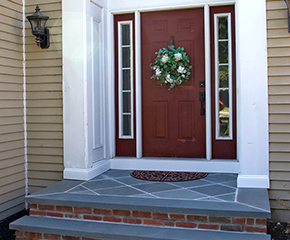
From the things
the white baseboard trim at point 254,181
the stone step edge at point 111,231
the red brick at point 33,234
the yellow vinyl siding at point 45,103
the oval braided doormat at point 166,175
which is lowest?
the red brick at point 33,234

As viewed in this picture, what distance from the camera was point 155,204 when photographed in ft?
9.55

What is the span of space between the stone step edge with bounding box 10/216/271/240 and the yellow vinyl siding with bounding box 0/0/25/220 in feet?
2.70

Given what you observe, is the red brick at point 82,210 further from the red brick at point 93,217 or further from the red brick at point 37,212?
the red brick at point 37,212

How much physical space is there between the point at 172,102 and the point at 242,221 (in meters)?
1.95

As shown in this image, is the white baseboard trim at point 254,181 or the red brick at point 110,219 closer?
the red brick at point 110,219

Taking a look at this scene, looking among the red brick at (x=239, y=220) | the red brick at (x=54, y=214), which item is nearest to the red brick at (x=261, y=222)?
the red brick at (x=239, y=220)

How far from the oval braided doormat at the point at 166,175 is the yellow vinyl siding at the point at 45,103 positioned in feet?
3.34

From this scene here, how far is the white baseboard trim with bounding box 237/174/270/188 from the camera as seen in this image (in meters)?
3.37

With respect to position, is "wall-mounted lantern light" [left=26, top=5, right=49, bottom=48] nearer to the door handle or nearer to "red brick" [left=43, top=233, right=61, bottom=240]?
the door handle

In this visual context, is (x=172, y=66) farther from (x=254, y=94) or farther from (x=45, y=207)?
(x=45, y=207)

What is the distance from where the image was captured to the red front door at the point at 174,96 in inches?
166

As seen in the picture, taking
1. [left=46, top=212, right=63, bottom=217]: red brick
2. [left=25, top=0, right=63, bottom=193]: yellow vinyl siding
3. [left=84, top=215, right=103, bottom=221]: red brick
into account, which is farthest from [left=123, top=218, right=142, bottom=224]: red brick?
[left=25, top=0, right=63, bottom=193]: yellow vinyl siding

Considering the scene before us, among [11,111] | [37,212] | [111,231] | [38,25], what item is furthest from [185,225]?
[38,25]

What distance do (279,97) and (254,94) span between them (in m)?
0.28
